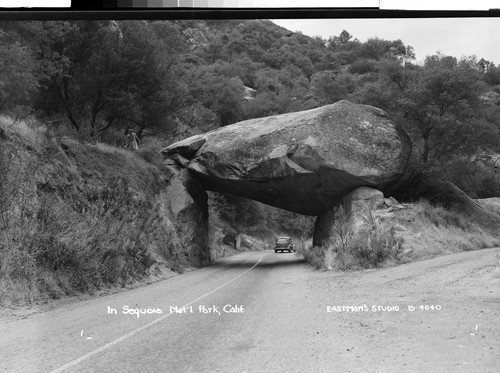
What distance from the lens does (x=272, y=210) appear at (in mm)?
35656

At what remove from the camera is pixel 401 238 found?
15.4 metres

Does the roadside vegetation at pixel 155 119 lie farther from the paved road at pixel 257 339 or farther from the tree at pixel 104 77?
the paved road at pixel 257 339

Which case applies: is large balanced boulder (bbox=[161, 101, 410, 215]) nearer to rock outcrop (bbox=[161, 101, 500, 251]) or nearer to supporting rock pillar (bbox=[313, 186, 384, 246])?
rock outcrop (bbox=[161, 101, 500, 251])

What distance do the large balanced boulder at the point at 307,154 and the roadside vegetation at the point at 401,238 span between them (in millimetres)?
1942

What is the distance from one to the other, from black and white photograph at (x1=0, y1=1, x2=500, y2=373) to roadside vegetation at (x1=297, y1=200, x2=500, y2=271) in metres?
0.07

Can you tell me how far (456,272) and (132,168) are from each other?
41.2 feet

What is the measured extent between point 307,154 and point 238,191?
19.3ft

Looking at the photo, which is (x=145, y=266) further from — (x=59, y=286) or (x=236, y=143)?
(x=236, y=143)

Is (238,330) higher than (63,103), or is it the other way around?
(63,103)

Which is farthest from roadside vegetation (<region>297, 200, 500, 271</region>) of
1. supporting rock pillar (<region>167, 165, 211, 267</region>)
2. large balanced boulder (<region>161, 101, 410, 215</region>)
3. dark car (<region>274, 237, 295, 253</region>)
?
dark car (<region>274, 237, 295, 253</region>)

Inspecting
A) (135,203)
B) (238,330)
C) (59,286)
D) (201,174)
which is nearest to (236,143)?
(201,174)

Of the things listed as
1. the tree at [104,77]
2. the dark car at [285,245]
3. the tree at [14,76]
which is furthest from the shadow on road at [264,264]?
the tree at [14,76]

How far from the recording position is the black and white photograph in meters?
4.73

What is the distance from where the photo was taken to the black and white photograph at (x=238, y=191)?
473 cm
